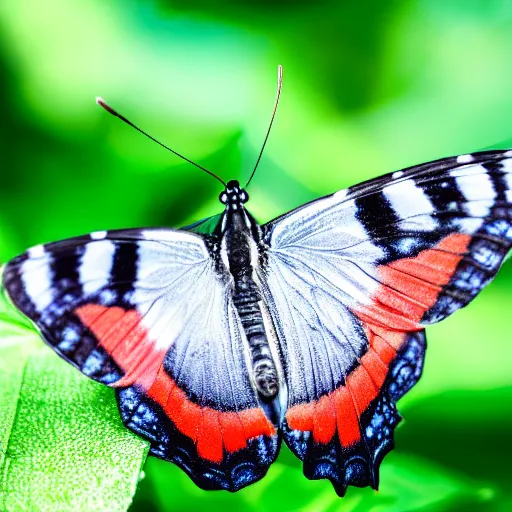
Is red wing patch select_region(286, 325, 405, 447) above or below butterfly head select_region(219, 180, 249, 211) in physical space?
below

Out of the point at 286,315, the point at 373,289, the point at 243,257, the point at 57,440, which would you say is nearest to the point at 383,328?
the point at 373,289

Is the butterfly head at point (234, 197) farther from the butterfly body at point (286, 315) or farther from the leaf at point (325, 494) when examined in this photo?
the leaf at point (325, 494)

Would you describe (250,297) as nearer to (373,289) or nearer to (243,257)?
(243,257)

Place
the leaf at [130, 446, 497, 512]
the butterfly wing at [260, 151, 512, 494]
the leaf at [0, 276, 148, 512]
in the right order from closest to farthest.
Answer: the leaf at [0, 276, 148, 512] < the butterfly wing at [260, 151, 512, 494] < the leaf at [130, 446, 497, 512]

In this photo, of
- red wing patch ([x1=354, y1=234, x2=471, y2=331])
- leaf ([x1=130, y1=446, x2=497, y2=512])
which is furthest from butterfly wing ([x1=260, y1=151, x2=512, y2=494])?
leaf ([x1=130, y1=446, x2=497, y2=512])

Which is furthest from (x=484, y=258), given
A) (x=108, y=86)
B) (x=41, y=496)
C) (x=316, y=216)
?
(x=108, y=86)

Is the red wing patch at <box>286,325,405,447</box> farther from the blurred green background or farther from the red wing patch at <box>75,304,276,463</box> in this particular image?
the blurred green background
